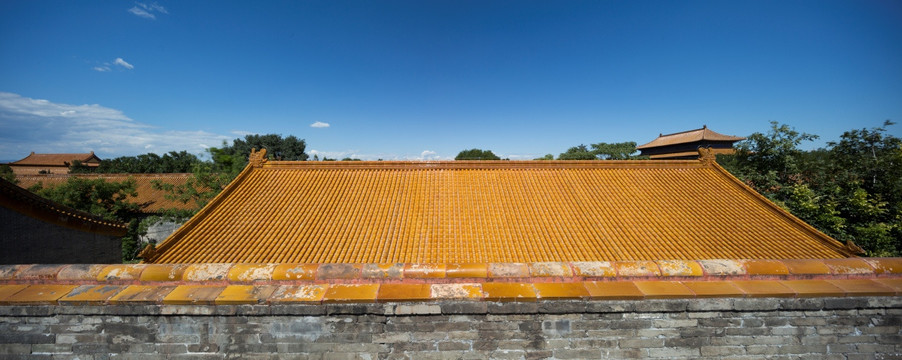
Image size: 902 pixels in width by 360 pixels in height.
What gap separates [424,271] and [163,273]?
2.13 meters

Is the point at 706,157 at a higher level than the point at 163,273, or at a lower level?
higher

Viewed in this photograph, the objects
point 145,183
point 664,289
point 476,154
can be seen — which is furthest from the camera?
point 476,154

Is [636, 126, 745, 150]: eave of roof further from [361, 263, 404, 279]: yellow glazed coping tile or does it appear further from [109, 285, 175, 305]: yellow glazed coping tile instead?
[109, 285, 175, 305]: yellow glazed coping tile

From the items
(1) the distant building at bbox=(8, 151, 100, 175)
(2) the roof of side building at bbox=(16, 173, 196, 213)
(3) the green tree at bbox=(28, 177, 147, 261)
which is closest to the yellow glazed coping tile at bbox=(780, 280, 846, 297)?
(3) the green tree at bbox=(28, 177, 147, 261)

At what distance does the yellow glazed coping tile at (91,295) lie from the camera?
2359 mm

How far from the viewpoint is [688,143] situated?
3475 centimetres

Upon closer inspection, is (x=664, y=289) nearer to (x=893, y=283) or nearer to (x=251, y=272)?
(x=893, y=283)

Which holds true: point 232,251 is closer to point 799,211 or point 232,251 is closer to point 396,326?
point 396,326

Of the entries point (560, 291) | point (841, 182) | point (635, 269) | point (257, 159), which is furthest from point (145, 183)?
point (841, 182)

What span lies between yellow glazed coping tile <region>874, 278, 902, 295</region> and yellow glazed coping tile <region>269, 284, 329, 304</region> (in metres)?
4.53

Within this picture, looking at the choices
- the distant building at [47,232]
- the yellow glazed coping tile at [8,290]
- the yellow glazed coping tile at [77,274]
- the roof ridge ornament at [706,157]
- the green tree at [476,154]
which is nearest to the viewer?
the yellow glazed coping tile at [8,290]

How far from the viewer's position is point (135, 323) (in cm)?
241

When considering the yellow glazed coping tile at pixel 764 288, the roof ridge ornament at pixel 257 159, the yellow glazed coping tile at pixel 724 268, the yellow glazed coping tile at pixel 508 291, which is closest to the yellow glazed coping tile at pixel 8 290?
the yellow glazed coping tile at pixel 508 291

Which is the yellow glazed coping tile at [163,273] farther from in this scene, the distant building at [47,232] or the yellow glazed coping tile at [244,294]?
the distant building at [47,232]
